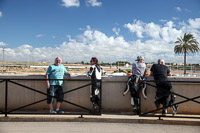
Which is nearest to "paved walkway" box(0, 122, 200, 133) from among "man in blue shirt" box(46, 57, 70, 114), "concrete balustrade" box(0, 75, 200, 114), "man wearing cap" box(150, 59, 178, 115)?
"man wearing cap" box(150, 59, 178, 115)

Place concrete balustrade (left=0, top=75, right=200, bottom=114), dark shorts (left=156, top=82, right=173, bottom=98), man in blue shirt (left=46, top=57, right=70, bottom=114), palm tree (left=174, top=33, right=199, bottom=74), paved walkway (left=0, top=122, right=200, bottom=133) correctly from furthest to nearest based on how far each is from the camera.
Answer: palm tree (left=174, top=33, right=199, bottom=74) < concrete balustrade (left=0, top=75, right=200, bottom=114) < man in blue shirt (left=46, top=57, right=70, bottom=114) < dark shorts (left=156, top=82, right=173, bottom=98) < paved walkway (left=0, top=122, right=200, bottom=133)

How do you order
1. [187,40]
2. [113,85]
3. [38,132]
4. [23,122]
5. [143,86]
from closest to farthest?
[38,132], [23,122], [143,86], [113,85], [187,40]

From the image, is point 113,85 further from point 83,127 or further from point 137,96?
point 83,127

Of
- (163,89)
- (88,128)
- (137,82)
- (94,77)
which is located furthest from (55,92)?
(163,89)

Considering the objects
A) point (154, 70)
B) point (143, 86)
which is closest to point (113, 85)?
point (143, 86)

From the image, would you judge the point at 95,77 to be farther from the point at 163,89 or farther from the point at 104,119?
the point at 163,89

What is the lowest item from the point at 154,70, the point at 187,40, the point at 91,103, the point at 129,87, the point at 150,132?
the point at 150,132

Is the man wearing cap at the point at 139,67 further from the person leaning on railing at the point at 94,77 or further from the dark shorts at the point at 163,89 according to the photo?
the person leaning on railing at the point at 94,77

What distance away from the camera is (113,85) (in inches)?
219

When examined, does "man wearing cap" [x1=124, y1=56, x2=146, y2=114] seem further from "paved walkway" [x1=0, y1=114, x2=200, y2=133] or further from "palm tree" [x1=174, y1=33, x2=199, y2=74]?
"palm tree" [x1=174, y1=33, x2=199, y2=74]

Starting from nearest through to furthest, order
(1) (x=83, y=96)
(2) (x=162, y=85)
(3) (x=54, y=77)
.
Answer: (2) (x=162, y=85) → (3) (x=54, y=77) → (1) (x=83, y=96)

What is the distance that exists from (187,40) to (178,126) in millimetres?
37933

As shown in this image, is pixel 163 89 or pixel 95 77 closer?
pixel 163 89

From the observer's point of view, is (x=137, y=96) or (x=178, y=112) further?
(x=178, y=112)
